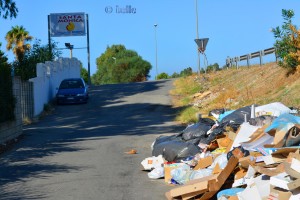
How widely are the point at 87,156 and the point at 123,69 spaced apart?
69898 mm

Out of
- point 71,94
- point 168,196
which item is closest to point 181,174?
point 168,196

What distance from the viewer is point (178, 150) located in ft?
36.3

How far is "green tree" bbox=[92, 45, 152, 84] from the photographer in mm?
82438

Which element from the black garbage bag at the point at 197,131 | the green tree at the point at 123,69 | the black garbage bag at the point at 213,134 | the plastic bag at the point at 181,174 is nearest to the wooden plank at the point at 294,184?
the plastic bag at the point at 181,174

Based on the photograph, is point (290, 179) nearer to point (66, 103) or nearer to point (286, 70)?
point (286, 70)

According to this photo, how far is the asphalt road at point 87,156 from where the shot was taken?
9391 mm

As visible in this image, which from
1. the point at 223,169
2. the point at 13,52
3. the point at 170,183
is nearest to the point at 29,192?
the point at 170,183

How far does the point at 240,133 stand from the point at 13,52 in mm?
38087

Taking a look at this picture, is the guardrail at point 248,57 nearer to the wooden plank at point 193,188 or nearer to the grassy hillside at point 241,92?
the grassy hillside at point 241,92

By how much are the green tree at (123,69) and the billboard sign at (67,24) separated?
3147 cm

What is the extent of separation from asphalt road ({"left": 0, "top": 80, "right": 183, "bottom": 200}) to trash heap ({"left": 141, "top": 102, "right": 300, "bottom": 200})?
1.87ft

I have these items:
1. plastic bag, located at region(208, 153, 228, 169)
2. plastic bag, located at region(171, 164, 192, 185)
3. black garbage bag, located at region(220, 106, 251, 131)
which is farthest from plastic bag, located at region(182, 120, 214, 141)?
plastic bag, located at region(208, 153, 228, 169)

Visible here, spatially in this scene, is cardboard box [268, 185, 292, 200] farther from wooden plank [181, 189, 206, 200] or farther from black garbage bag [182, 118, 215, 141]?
black garbage bag [182, 118, 215, 141]

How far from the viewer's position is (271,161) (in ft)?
24.6
